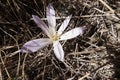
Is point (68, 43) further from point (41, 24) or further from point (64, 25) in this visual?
point (41, 24)

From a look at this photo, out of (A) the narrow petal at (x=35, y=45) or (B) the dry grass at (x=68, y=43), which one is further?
(B) the dry grass at (x=68, y=43)

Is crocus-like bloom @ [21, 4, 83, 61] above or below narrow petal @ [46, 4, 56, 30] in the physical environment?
below

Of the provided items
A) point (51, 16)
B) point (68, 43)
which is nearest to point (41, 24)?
point (51, 16)

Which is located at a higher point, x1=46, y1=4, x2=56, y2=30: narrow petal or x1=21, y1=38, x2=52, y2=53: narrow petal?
x1=46, y1=4, x2=56, y2=30: narrow petal

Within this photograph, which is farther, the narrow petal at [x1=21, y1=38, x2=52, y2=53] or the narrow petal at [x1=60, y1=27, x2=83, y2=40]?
the narrow petal at [x1=60, y1=27, x2=83, y2=40]

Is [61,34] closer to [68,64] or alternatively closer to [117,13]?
[68,64]
